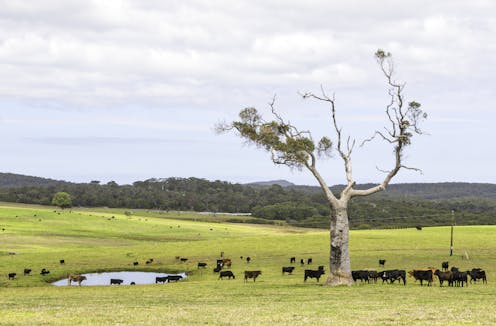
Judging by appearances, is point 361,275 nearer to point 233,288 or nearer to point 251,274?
point 251,274

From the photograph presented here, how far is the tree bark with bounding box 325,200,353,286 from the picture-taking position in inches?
1720

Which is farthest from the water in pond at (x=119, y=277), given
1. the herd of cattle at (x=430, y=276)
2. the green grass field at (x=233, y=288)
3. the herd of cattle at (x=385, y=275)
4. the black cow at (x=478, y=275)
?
the black cow at (x=478, y=275)

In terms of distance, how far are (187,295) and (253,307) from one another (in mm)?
9510

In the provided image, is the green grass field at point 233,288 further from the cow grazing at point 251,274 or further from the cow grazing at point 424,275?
the cow grazing at point 424,275

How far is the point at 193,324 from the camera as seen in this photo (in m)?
22.6

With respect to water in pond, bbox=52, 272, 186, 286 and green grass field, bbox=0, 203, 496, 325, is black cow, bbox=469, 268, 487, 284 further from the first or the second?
water in pond, bbox=52, 272, 186, 286

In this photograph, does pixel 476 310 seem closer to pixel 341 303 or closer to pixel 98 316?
pixel 341 303

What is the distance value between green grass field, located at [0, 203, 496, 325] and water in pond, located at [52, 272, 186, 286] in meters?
Result: 1.43

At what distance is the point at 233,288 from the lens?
4184cm

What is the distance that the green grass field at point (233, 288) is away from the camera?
24641 mm

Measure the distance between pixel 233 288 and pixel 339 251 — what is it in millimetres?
8123

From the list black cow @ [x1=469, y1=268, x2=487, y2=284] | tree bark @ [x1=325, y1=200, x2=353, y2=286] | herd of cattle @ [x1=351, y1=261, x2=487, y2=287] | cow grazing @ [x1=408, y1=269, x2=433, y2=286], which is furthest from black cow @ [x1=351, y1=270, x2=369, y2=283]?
black cow @ [x1=469, y1=268, x2=487, y2=284]

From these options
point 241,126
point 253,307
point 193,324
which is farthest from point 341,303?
point 241,126

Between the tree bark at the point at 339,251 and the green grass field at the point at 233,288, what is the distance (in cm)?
189
